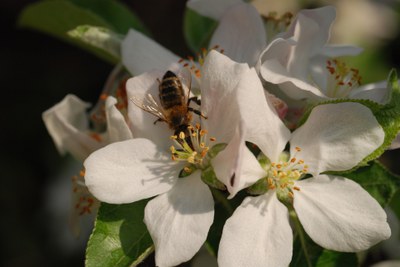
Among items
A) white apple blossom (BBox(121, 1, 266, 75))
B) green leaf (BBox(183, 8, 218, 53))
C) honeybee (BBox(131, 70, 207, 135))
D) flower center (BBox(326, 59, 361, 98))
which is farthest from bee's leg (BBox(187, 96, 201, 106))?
green leaf (BBox(183, 8, 218, 53))

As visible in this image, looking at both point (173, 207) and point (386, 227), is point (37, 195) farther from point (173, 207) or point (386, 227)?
point (386, 227)

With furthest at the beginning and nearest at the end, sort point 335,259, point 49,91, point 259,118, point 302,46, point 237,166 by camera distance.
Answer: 1. point 49,91
2. point 302,46
3. point 335,259
4. point 259,118
5. point 237,166

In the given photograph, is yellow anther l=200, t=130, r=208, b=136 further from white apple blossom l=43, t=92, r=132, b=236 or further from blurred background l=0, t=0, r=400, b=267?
blurred background l=0, t=0, r=400, b=267

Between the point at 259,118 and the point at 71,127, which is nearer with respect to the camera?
the point at 259,118

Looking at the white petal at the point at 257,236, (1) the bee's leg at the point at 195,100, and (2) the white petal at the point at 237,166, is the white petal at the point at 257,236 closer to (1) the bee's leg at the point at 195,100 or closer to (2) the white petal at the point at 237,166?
(2) the white petal at the point at 237,166

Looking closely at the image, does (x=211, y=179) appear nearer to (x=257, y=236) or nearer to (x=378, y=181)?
(x=257, y=236)

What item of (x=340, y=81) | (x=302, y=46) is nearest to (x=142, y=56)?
(x=302, y=46)
